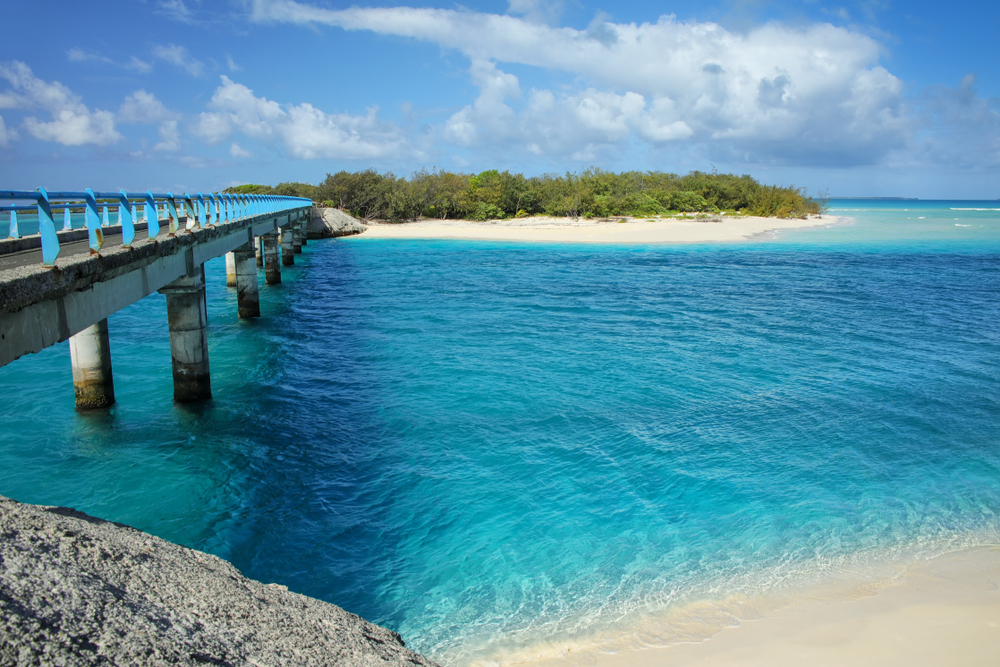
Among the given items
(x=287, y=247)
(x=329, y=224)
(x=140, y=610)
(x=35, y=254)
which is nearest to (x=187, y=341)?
(x=35, y=254)

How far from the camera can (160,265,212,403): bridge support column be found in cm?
1468

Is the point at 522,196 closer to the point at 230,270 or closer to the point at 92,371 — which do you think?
the point at 230,270

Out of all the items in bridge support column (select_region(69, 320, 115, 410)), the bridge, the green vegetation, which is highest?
the green vegetation

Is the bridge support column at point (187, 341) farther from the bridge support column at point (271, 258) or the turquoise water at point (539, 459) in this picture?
the bridge support column at point (271, 258)

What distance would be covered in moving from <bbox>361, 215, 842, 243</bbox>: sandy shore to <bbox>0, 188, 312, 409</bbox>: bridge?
45.9 metres

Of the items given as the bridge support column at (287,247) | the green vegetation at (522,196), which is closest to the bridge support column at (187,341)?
the bridge support column at (287,247)

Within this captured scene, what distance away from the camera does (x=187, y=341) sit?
14.8 m

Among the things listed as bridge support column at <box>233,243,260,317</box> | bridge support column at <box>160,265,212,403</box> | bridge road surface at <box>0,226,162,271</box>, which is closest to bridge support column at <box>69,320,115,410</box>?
bridge support column at <box>160,265,212,403</box>

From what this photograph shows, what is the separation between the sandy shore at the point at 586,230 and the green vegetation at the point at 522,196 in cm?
314

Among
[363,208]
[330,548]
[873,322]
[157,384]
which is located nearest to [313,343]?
[157,384]

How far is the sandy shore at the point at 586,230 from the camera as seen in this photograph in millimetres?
64062

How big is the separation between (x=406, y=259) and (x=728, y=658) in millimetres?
44599

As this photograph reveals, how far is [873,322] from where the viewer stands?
24328 mm

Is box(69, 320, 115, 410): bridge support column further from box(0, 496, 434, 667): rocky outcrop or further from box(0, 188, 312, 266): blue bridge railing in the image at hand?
box(0, 496, 434, 667): rocky outcrop
